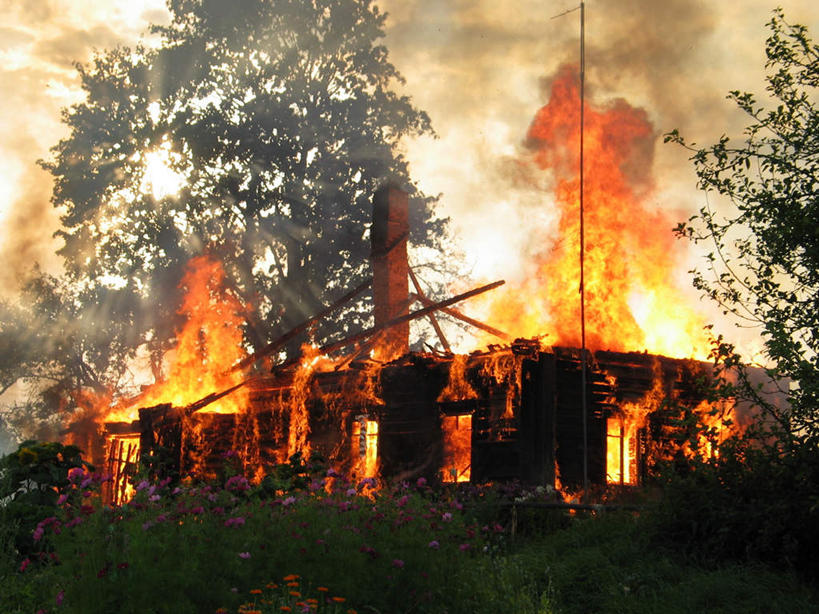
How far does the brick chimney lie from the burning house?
35 mm

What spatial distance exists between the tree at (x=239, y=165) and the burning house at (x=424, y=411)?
7846 mm

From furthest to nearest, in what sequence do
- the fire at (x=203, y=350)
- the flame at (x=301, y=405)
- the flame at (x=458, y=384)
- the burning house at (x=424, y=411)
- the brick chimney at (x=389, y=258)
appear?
the fire at (x=203, y=350), the brick chimney at (x=389, y=258), the flame at (x=301, y=405), the flame at (x=458, y=384), the burning house at (x=424, y=411)

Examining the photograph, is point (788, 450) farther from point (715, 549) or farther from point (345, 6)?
point (345, 6)

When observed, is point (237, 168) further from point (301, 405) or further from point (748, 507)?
point (748, 507)

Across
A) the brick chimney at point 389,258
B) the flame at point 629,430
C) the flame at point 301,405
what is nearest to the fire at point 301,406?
the flame at point 301,405

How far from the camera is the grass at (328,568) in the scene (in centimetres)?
691

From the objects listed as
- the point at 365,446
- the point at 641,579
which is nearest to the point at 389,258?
the point at 365,446

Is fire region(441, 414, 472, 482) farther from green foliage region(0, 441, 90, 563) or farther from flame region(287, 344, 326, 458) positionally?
green foliage region(0, 441, 90, 563)

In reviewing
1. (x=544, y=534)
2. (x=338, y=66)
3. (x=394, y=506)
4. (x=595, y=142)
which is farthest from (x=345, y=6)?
(x=394, y=506)

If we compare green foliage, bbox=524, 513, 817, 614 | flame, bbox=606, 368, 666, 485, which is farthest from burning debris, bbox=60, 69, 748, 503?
green foliage, bbox=524, 513, 817, 614

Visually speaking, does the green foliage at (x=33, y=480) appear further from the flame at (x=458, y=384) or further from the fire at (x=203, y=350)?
the fire at (x=203, y=350)

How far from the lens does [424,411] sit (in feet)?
65.0

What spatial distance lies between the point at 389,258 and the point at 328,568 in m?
18.1

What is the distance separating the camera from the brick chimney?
84.1 ft
